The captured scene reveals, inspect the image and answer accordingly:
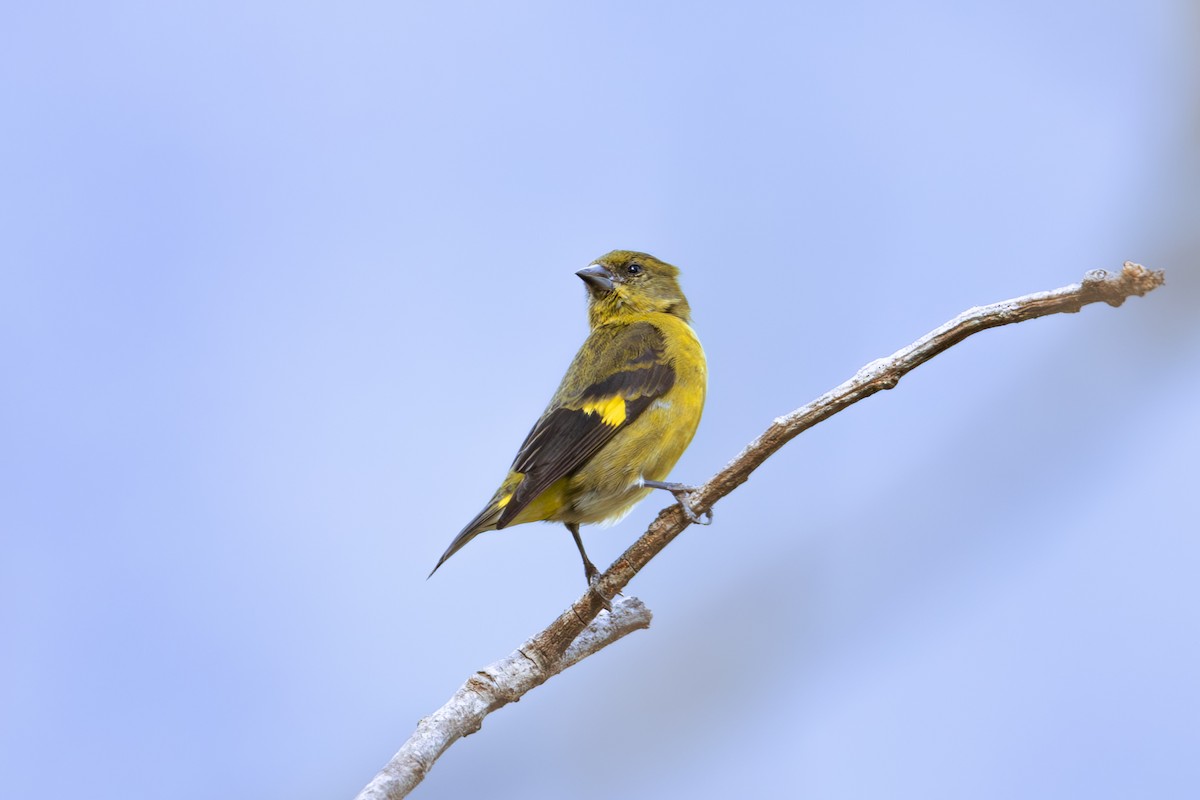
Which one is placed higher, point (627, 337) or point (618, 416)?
point (627, 337)

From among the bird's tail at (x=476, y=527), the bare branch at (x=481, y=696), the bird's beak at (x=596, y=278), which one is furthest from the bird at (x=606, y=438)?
the bird's beak at (x=596, y=278)

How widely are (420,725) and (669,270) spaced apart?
10.2 feet

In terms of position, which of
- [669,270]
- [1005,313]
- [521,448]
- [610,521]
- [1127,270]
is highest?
[669,270]

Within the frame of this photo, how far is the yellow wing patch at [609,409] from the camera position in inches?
160

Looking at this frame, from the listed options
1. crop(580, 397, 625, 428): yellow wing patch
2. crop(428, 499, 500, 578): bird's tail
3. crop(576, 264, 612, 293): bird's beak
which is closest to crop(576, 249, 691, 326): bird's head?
crop(576, 264, 612, 293): bird's beak

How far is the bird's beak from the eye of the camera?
17.0ft

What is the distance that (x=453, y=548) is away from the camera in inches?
146

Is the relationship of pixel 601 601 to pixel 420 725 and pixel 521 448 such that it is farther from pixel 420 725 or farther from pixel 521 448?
pixel 521 448

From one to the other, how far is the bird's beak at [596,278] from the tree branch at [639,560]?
2.15 metres

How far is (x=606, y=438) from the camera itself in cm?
402

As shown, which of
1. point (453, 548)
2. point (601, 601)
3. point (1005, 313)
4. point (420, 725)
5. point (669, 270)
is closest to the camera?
point (1005, 313)

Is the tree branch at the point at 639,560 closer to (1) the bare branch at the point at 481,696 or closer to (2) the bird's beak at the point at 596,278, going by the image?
(1) the bare branch at the point at 481,696

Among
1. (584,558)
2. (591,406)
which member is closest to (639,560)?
(584,558)

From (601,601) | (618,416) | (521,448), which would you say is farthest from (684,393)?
(601,601)
